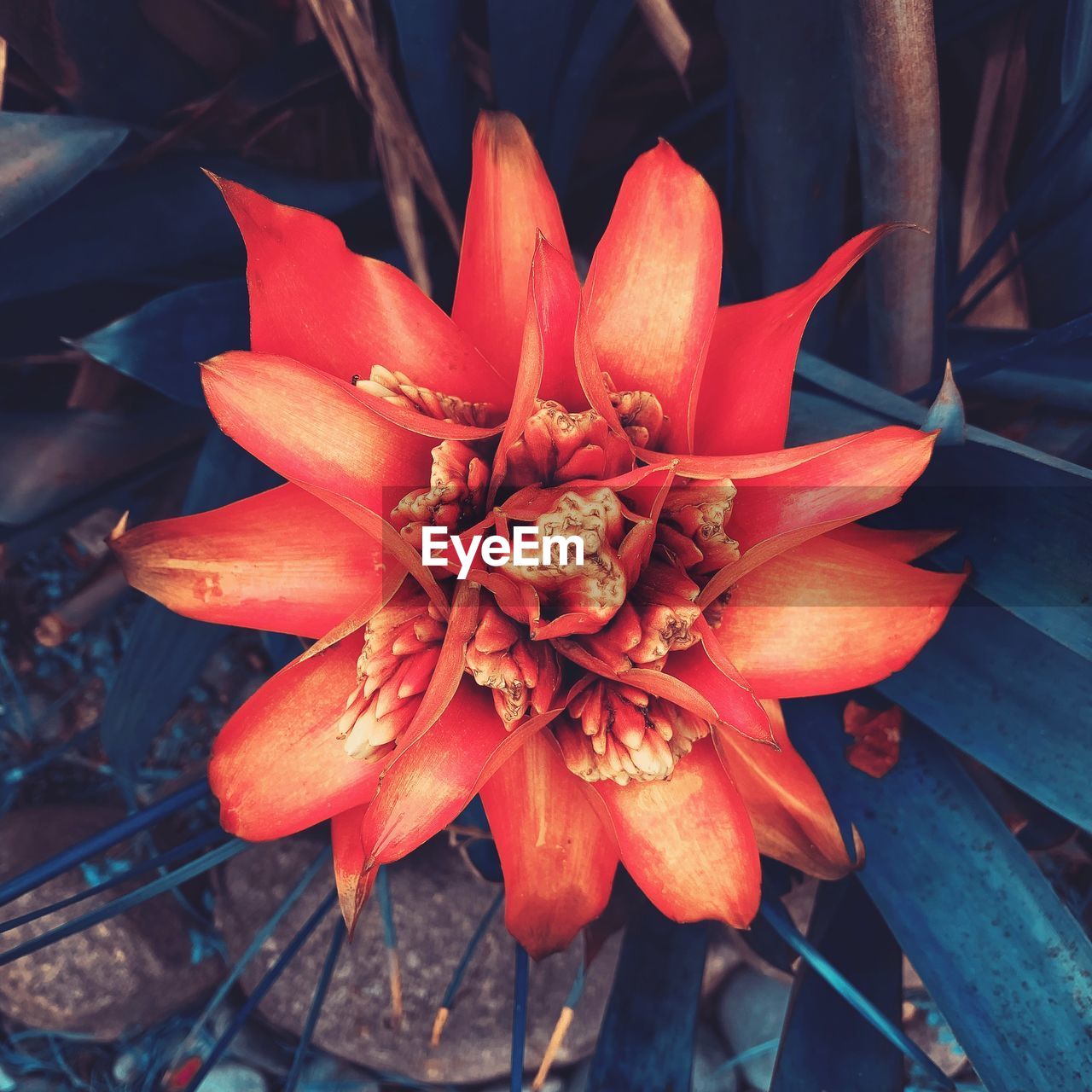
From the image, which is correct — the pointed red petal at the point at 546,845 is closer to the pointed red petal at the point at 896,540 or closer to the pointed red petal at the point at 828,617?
the pointed red petal at the point at 828,617

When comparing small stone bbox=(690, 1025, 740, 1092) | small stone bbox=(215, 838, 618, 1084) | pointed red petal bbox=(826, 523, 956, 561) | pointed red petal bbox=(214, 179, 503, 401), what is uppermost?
pointed red petal bbox=(214, 179, 503, 401)

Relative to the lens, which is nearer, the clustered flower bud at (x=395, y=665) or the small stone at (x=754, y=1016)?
the clustered flower bud at (x=395, y=665)

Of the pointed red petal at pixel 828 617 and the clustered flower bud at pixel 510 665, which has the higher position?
the clustered flower bud at pixel 510 665

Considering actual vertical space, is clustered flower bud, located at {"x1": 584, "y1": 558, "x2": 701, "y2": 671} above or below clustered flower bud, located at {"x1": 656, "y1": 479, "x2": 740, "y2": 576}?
below

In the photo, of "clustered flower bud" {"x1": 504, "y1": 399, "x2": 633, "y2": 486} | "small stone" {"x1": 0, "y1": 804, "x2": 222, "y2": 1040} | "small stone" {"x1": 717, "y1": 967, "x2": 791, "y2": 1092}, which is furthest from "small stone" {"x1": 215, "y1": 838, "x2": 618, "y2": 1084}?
"clustered flower bud" {"x1": 504, "y1": 399, "x2": 633, "y2": 486}

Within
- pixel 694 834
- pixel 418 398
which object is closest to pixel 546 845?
pixel 694 834

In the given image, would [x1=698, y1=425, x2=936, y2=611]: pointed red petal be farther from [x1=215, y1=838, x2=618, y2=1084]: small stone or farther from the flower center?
[x1=215, y1=838, x2=618, y2=1084]: small stone

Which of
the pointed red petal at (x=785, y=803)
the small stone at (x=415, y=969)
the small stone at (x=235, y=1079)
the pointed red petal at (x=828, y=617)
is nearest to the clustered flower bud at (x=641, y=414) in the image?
the pointed red petal at (x=828, y=617)
